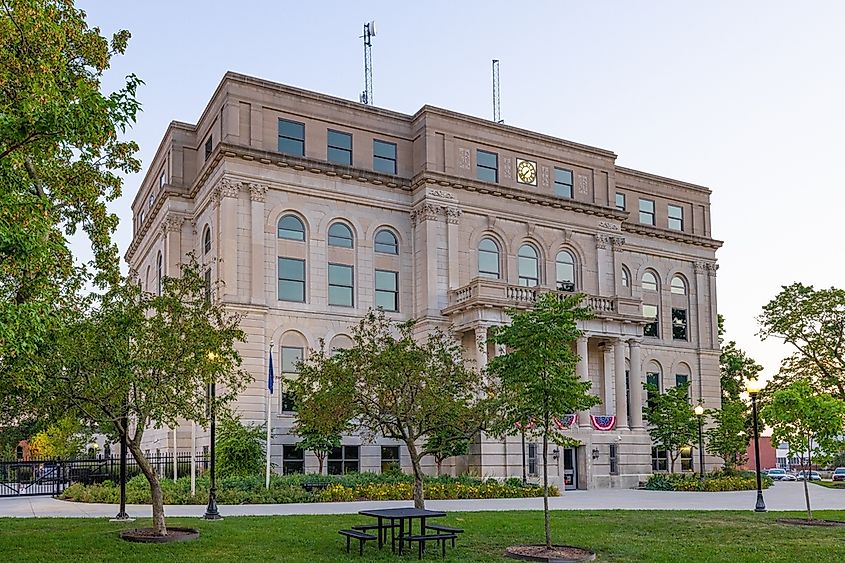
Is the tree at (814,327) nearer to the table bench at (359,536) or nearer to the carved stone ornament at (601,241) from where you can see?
the carved stone ornament at (601,241)

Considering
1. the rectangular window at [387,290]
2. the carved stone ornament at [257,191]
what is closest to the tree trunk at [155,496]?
the carved stone ornament at [257,191]

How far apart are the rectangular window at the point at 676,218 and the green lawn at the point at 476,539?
3872cm

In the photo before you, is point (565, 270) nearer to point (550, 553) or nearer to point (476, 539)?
point (476, 539)

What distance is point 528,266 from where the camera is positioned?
52.5 metres

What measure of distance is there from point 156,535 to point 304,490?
49.1 ft

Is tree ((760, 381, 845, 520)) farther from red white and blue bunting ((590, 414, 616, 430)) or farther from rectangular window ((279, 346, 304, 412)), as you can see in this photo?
rectangular window ((279, 346, 304, 412))

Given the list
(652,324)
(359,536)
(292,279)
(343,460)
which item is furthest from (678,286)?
(359,536)

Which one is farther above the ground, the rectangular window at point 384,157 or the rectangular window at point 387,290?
the rectangular window at point 384,157

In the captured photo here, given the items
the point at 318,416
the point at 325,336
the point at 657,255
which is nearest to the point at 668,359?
the point at 657,255

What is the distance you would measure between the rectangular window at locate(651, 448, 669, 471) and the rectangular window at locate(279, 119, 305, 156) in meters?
28.5

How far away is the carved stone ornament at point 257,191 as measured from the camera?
44.7 m

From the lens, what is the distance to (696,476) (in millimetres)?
49031

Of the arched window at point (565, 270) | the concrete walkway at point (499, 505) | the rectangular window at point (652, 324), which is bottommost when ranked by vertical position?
the concrete walkway at point (499, 505)

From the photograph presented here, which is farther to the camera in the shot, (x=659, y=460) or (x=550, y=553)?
(x=659, y=460)
